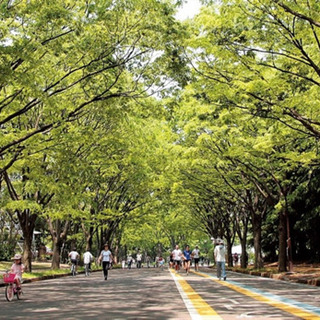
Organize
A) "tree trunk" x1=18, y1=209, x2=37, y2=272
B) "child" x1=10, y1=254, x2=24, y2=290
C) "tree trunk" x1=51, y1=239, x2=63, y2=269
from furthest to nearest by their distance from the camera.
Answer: "tree trunk" x1=51, y1=239, x2=63, y2=269
"tree trunk" x1=18, y1=209, x2=37, y2=272
"child" x1=10, y1=254, x2=24, y2=290

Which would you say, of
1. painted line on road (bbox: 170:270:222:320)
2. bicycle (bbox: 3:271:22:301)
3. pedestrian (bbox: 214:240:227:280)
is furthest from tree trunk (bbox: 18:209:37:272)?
painted line on road (bbox: 170:270:222:320)

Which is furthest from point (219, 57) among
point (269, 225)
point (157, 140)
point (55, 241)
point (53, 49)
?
point (269, 225)

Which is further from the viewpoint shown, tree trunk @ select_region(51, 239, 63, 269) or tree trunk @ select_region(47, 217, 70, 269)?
tree trunk @ select_region(51, 239, 63, 269)

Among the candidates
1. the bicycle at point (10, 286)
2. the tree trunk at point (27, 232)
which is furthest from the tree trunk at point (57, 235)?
the bicycle at point (10, 286)

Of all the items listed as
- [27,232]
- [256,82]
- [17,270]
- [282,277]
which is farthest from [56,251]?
[256,82]

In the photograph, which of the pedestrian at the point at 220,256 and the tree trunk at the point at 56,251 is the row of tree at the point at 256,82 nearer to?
the pedestrian at the point at 220,256

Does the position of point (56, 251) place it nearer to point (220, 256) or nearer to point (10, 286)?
point (220, 256)

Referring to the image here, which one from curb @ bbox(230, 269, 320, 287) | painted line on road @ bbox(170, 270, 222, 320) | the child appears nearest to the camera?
painted line on road @ bbox(170, 270, 222, 320)

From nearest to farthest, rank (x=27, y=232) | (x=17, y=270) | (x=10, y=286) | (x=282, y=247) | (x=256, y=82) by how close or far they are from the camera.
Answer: (x=10, y=286) → (x=17, y=270) → (x=256, y=82) → (x=282, y=247) → (x=27, y=232)

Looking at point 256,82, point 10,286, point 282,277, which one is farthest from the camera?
point 282,277

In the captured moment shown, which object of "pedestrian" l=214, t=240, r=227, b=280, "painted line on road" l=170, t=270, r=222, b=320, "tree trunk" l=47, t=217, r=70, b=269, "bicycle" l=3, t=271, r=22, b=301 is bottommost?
"painted line on road" l=170, t=270, r=222, b=320

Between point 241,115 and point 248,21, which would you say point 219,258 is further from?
point 248,21

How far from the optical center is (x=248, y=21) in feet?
41.7

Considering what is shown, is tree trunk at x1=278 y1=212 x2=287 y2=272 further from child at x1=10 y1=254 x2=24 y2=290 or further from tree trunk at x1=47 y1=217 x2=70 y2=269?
child at x1=10 y1=254 x2=24 y2=290
